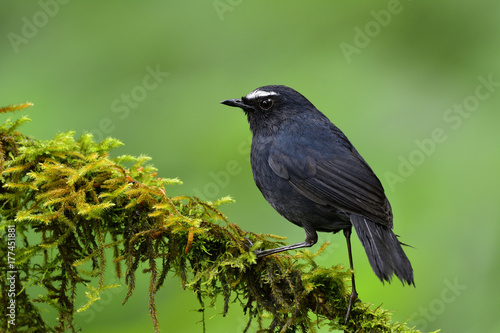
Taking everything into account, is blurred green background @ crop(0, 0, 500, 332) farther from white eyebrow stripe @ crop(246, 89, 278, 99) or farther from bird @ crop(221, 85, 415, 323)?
white eyebrow stripe @ crop(246, 89, 278, 99)

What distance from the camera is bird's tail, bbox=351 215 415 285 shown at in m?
2.87

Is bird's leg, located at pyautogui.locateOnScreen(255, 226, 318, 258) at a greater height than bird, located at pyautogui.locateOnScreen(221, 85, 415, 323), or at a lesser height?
lesser

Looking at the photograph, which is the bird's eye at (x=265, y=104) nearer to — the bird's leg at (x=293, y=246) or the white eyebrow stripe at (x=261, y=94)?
the white eyebrow stripe at (x=261, y=94)

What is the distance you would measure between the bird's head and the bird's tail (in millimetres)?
913

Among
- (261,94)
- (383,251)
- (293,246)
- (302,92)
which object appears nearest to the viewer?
(383,251)

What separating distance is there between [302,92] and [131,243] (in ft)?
9.65

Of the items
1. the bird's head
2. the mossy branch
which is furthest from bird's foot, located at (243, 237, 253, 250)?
the bird's head

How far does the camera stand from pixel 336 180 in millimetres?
3287

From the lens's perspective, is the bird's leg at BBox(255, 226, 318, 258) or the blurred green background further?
the blurred green background

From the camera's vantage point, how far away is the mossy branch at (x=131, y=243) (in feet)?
8.39

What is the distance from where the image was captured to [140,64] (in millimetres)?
5297

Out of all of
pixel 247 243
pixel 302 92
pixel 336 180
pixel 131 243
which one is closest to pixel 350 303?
pixel 247 243

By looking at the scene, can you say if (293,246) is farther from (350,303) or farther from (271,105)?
(271,105)

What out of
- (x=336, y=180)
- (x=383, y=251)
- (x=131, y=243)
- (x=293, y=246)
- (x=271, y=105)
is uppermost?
(x=271, y=105)
